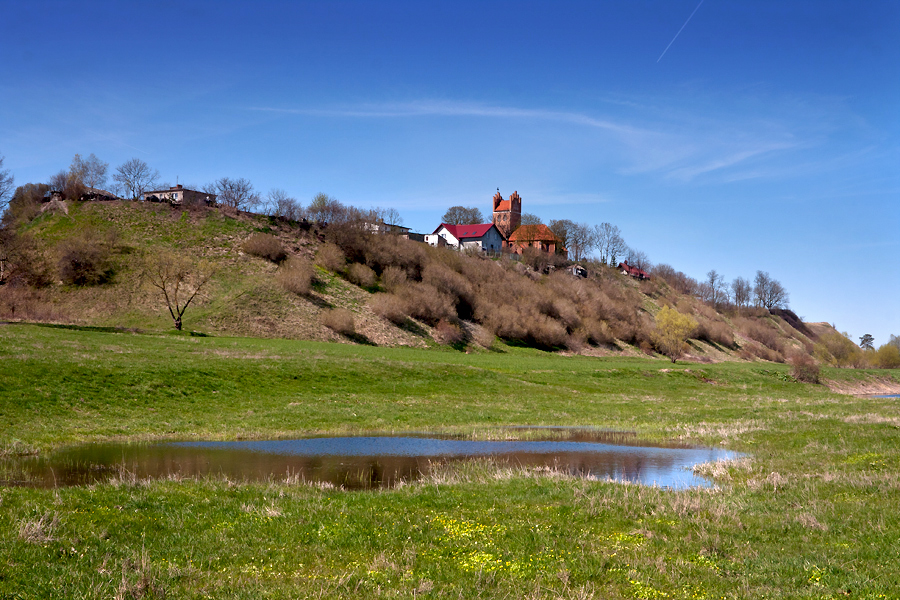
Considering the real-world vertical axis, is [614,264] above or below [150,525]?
above

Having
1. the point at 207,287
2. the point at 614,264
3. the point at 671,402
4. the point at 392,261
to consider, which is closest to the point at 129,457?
the point at 671,402

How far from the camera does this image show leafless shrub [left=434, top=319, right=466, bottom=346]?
86.2 meters

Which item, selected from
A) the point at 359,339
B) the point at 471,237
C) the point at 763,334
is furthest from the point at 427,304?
the point at 763,334

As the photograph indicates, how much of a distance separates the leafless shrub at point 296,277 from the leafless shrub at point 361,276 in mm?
8937

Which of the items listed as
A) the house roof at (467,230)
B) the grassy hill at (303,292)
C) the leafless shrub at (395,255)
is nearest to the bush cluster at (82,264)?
the grassy hill at (303,292)

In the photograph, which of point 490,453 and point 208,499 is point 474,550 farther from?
point 490,453

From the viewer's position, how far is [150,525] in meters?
11.3

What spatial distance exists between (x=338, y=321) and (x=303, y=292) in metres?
9.82

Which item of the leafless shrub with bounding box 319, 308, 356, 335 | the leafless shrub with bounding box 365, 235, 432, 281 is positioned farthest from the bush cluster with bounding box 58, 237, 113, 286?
the leafless shrub with bounding box 365, 235, 432, 281

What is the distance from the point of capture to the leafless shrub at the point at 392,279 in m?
96.9

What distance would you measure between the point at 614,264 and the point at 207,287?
132209 millimetres

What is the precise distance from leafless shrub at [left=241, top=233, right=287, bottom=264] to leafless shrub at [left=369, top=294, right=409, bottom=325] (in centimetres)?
1667

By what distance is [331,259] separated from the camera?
9788 cm

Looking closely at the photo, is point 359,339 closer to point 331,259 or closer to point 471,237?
point 331,259
